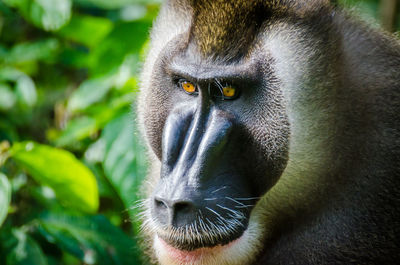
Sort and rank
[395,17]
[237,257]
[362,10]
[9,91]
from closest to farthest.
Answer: [237,257] < [362,10] < [9,91] < [395,17]

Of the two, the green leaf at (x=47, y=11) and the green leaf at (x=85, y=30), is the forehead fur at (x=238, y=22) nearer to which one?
the green leaf at (x=47, y=11)

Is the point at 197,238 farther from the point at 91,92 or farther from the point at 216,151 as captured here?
the point at 91,92

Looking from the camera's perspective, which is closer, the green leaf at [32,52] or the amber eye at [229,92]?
the amber eye at [229,92]

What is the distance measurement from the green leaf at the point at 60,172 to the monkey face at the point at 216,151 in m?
0.67

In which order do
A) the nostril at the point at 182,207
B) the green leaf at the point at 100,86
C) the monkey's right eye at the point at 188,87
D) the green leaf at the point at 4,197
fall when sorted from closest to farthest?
1. the nostril at the point at 182,207
2. the monkey's right eye at the point at 188,87
3. the green leaf at the point at 4,197
4. the green leaf at the point at 100,86

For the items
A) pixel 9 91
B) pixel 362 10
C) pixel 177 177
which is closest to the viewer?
pixel 177 177

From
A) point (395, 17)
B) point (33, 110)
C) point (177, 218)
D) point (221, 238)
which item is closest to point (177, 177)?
point (177, 218)

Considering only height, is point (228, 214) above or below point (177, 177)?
below

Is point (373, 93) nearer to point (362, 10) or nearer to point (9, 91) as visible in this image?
point (362, 10)

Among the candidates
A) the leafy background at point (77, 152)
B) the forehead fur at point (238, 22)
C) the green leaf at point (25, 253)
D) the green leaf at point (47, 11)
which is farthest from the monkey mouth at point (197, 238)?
the green leaf at point (47, 11)

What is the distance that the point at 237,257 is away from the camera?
8.77 feet

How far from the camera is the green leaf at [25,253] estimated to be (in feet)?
10.5

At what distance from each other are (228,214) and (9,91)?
2386mm

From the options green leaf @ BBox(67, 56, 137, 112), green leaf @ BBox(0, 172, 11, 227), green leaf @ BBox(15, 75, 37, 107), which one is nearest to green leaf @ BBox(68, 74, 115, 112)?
green leaf @ BBox(67, 56, 137, 112)
